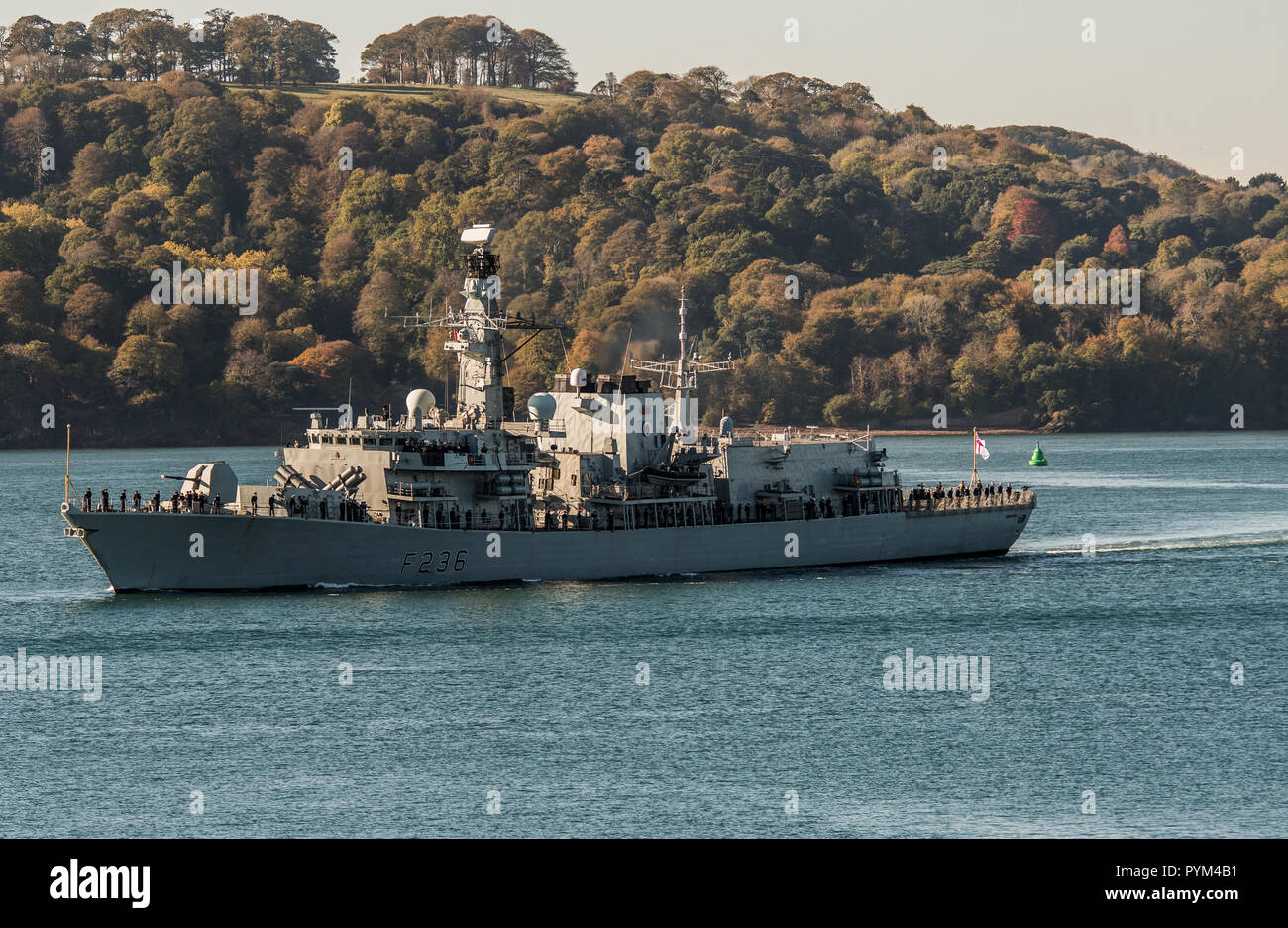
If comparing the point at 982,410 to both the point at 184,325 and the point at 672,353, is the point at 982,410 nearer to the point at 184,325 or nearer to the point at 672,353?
the point at 672,353

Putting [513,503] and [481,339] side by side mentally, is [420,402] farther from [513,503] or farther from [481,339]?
[513,503]

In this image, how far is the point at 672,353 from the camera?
14000 cm

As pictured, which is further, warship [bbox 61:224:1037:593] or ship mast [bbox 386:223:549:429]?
ship mast [bbox 386:223:549:429]

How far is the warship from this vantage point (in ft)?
171

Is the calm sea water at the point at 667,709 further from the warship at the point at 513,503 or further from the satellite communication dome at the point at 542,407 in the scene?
the satellite communication dome at the point at 542,407

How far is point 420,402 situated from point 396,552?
781 cm

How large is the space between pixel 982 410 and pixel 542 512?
406 ft

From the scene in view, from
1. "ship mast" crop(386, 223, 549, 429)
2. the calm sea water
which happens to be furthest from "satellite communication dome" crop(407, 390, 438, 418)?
the calm sea water

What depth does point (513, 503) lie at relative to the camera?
56.7 m

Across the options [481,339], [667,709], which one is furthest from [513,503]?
[667,709]

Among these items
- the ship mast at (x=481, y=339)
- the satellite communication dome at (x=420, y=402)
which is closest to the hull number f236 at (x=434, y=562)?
the satellite communication dome at (x=420, y=402)

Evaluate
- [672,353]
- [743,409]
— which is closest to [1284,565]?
[672,353]

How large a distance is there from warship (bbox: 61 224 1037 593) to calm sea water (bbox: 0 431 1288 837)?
1405mm

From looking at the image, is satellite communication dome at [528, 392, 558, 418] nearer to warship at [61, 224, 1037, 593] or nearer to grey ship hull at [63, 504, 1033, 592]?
warship at [61, 224, 1037, 593]
